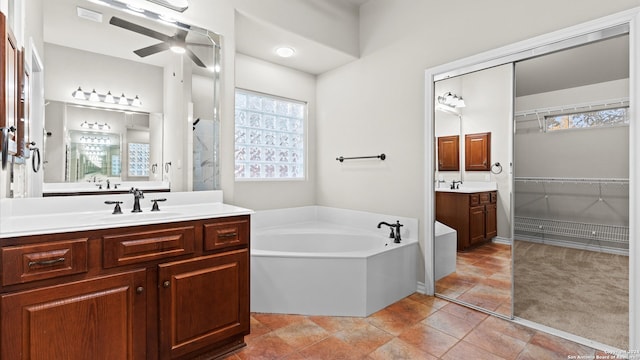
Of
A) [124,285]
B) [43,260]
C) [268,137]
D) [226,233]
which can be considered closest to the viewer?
[43,260]

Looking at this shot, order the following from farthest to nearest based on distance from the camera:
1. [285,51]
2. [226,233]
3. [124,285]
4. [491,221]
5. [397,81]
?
[285,51] → [397,81] → [491,221] → [226,233] → [124,285]

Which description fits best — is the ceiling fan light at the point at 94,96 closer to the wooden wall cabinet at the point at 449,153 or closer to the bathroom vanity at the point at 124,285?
the bathroom vanity at the point at 124,285

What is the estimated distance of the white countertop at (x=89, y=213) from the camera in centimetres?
131

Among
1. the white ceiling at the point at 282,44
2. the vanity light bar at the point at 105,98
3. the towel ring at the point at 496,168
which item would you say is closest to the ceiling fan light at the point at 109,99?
the vanity light bar at the point at 105,98

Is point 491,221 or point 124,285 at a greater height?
point 491,221

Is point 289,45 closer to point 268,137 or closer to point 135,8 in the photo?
point 268,137

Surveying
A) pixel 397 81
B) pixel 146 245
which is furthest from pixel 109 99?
pixel 397 81

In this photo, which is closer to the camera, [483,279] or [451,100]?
[483,279]

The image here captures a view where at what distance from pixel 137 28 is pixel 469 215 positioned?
2.85 metres

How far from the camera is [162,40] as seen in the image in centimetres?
219

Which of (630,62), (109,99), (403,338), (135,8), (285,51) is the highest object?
(285,51)

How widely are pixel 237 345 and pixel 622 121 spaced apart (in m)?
2.68

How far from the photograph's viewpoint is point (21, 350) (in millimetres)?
1188

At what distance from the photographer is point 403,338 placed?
2.00 metres
